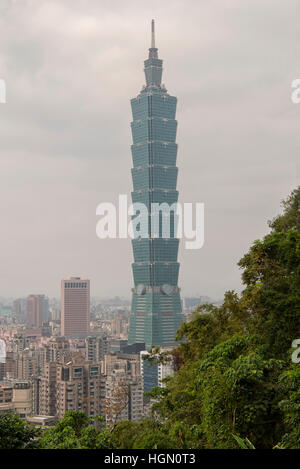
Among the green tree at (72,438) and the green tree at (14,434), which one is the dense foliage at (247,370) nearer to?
the green tree at (72,438)

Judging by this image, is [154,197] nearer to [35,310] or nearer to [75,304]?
[35,310]

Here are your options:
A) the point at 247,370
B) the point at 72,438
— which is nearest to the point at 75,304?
the point at 247,370

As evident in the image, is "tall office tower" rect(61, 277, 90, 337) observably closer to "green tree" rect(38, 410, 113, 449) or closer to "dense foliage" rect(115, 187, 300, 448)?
"dense foliage" rect(115, 187, 300, 448)

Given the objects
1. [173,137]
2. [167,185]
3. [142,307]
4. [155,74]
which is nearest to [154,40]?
[155,74]

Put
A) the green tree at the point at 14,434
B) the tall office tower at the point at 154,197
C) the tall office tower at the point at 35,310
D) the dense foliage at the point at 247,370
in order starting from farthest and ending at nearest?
the tall office tower at the point at 154,197 < the tall office tower at the point at 35,310 < the dense foliage at the point at 247,370 < the green tree at the point at 14,434

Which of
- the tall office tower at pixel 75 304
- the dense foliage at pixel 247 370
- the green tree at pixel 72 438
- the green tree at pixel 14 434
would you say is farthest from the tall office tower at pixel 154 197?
the green tree at pixel 14 434

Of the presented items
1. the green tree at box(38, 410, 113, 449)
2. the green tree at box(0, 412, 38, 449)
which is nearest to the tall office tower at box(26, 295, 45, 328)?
the green tree at box(38, 410, 113, 449)
